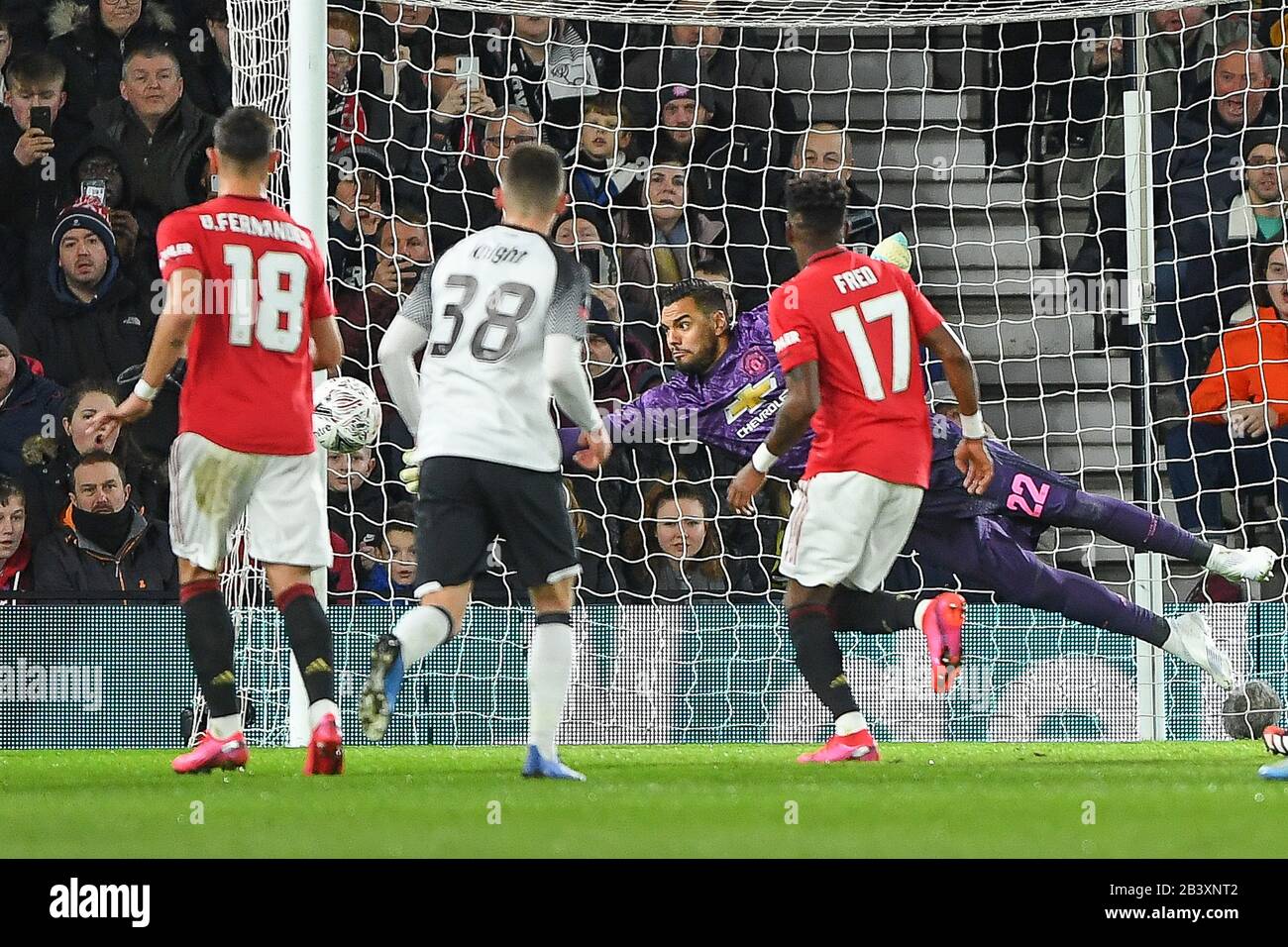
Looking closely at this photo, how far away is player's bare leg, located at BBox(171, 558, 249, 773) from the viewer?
5.21 metres

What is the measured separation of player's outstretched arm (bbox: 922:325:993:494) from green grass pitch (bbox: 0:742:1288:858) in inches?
34.8

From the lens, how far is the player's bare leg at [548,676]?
4.88m

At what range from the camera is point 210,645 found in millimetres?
5211

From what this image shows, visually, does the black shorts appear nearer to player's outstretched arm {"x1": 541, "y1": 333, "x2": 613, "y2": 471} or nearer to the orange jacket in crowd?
player's outstretched arm {"x1": 541, "y1": 333, "x2": 613, "y2": 471}

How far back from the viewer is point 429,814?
4043 mm

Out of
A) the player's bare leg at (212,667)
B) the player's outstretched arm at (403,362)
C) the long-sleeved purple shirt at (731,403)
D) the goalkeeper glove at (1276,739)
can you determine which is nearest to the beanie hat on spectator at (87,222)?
the long-sleeved purple shirt at (731,403)

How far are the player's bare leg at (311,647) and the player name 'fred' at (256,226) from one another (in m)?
0.89

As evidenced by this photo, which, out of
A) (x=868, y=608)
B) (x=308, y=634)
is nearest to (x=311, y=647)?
(x=308, y=634)

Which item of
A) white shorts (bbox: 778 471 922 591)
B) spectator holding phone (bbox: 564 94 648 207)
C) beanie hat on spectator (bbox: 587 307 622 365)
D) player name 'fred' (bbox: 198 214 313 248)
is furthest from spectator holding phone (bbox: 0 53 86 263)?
white shorts (bbox: 778 471 922 591)

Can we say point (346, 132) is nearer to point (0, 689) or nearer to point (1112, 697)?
point (0, 689)

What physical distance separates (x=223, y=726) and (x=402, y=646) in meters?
0.82

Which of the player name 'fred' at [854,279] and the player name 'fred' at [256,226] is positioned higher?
the player name 'fred' at [256,226]

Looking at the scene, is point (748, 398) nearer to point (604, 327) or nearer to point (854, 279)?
point (604, 327)

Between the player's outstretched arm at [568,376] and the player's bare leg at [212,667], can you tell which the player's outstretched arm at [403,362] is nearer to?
the player's outstretched arm at [568,376]
